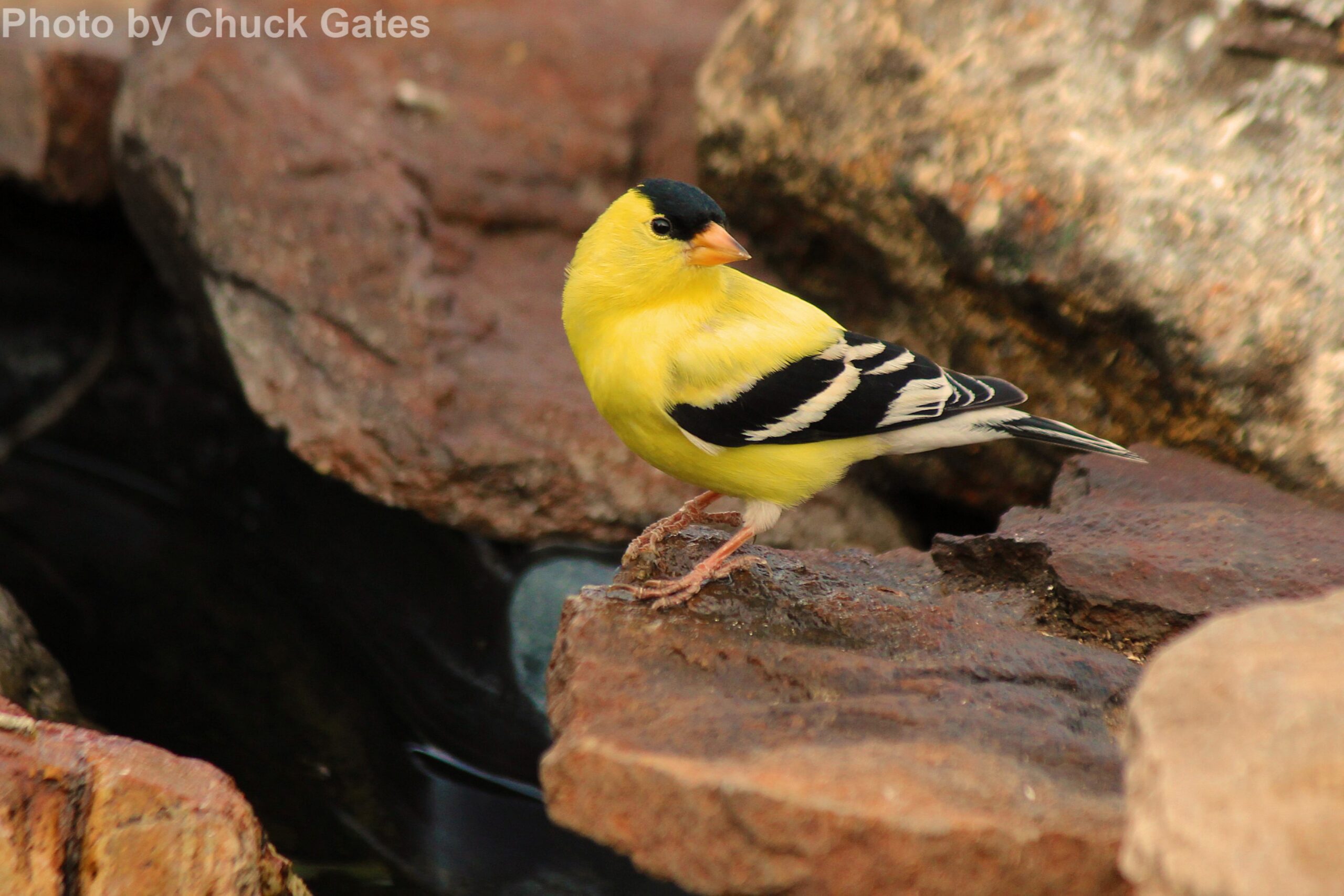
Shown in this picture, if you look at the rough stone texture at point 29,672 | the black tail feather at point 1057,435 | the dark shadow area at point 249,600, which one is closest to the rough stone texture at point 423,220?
the dark shadow area at point 249,600

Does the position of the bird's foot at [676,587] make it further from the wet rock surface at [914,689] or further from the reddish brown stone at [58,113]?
the reddish brown stone at [58,113]

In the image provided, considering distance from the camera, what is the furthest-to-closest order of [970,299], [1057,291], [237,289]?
[237,289]
[970,299]
[1057,291]

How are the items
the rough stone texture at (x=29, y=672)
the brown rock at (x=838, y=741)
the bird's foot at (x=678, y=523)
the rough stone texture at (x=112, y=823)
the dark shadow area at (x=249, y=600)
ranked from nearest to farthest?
the brown rock at (x=838, y=741) → the rough stone texture at (x=112, y=823) → the bird's foot at (x=678, y=523) → the rough stone texture at (x=29, y=672) → the dark shadow area at (x=249, y=600)

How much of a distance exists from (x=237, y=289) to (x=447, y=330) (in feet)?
2.85

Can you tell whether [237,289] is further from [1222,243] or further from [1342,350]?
[1342,350]

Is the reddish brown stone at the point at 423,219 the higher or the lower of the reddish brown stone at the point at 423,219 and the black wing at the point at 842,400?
the lower

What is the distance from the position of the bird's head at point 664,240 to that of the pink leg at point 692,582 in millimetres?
730

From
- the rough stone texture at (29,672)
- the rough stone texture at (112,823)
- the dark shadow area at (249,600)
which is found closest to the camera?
the rough stone texture at (112,823)

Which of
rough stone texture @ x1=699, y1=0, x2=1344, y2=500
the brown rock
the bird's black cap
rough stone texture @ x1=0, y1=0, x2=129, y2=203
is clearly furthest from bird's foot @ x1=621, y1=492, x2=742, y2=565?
rough stone texture @ x1=0, y1=0, x2=129, y2=203

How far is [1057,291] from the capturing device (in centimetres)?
433

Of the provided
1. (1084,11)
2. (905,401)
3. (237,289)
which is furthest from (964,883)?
(237,289)

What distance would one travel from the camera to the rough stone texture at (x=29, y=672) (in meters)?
3.71

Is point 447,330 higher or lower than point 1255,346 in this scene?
lower

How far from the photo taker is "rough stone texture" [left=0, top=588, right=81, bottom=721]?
12.2ft
